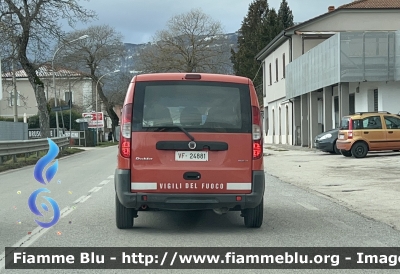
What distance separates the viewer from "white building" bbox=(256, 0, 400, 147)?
28328mm

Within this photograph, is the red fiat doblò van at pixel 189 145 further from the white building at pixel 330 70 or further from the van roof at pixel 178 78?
the white building at pixel 330 70

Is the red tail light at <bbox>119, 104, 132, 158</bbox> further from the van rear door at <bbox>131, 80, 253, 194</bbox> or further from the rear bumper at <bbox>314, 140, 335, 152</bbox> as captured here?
the rear bumper at <bbox>314, 140, 335, 152</bbox>

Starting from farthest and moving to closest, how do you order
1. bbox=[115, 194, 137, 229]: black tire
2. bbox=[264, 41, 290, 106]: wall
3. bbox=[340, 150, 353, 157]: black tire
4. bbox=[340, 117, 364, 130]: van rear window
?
bbox=[264, 41, 290, 106]: wall, bbox=[340, 150, 353, 157]: black tire, bbox=[340, 117, 364, 130]: van rear window, bbox=[115, 194, 137, 229]: black tire

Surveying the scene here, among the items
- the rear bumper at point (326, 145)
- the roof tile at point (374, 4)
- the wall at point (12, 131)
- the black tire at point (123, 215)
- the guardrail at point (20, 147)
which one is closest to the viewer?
the black tire at point (123, 215)

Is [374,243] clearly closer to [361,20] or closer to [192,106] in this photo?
[192,106]

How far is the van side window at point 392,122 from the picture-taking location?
2452 cm

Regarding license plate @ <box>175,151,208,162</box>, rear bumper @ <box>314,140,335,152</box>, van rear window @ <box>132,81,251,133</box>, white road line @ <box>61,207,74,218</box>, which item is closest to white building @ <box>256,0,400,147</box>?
rear bumper @ <box>314,140,335,152</box>

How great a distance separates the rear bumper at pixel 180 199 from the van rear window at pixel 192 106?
69 cm

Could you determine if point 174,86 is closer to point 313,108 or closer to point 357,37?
point 357,37

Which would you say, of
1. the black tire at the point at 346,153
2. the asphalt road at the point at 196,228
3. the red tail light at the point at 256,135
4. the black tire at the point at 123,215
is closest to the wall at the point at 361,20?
the black tire at the point at 346,153

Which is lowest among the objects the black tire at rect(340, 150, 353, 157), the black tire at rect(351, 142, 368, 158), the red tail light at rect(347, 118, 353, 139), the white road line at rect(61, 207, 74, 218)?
the white road line at rect(61, 207, 74, 218)

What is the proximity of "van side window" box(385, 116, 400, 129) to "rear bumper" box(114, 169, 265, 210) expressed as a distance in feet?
58.7

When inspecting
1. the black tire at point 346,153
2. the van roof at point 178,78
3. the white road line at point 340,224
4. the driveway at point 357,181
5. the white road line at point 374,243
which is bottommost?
the driveway at point 357,181

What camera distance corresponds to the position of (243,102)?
26.2ft
